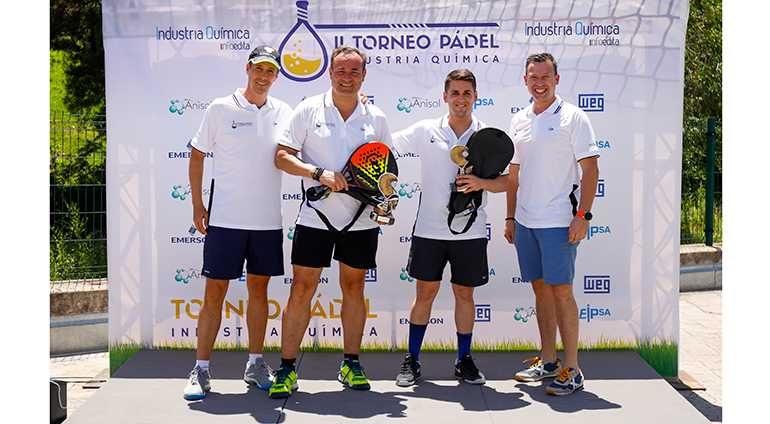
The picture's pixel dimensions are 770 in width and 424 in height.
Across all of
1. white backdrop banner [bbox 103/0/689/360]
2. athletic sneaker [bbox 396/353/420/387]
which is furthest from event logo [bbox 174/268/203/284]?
athletic sneaker [bbox 396/353/420/387]

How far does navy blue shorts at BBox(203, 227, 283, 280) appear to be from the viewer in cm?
358

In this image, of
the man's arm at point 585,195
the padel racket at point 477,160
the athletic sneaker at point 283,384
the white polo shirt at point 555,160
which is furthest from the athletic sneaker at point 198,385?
the man's arm at point 585,195

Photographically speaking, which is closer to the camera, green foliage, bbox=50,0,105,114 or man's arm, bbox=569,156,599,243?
man's arm, bbox=569,156,599,243

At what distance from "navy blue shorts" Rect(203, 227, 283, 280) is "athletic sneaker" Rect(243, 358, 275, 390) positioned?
0.59 m

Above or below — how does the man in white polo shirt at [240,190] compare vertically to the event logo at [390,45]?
below

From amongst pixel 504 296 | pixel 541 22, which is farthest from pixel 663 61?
pixel 504 296

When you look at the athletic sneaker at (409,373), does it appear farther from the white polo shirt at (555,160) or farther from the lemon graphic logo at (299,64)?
the lemon graphic logo at (299,64)

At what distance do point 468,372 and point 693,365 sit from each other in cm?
220

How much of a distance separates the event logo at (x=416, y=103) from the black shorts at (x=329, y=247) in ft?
3.91

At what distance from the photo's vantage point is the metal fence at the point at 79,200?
5.58 metres

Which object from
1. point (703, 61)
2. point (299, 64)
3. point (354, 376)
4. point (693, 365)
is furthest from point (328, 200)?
point (703, 61)

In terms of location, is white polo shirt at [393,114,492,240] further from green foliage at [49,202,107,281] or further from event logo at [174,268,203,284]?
green foliage at [49,202,107,281]

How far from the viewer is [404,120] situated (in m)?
→ 4.44

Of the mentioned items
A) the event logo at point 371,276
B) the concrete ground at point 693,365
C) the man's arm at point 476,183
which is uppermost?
the man's arm at point 476,183
